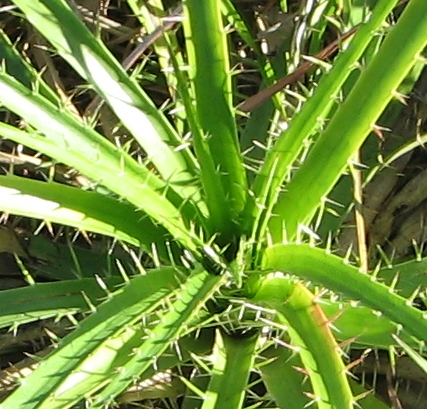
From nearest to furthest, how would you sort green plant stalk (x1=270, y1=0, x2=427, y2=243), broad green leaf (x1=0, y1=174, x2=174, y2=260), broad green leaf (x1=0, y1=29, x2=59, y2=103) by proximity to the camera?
green plant stalk (x1=270, y1=0, x2=427, y2=243) < broad green leaf (x1=0, y1=174, x2=174, y2=260) < broad green leaf (x1=0, y1=29, x2=59, y2=103)

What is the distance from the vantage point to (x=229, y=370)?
766mm

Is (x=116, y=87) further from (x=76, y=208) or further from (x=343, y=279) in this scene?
(x=343, y=279)

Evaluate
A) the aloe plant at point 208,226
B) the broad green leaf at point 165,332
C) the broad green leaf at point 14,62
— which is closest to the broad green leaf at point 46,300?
the aloe plant at point 208,226

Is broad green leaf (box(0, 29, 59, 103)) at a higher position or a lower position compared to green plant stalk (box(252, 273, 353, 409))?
higher

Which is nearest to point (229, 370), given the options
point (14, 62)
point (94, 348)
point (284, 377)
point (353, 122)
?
point (284, 377)

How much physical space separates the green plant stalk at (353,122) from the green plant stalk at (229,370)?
122 mm

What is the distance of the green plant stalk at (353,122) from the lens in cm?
58

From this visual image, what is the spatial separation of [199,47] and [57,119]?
5.9 inches

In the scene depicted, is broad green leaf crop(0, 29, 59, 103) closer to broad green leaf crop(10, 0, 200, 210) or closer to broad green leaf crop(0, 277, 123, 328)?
broad green leaf crop(10, 0, 200, 210)

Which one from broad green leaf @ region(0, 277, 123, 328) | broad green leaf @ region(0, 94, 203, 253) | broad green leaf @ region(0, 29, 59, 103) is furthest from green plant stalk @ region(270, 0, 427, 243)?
broad green leaf @ region(0, 29, 59, 103)

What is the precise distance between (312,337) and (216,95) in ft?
0.77

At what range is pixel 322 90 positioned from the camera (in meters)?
0.65

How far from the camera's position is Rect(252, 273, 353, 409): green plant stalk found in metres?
0.63

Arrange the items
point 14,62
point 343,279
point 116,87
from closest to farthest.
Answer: point 343,279 < point 116,87 < point 14,62
